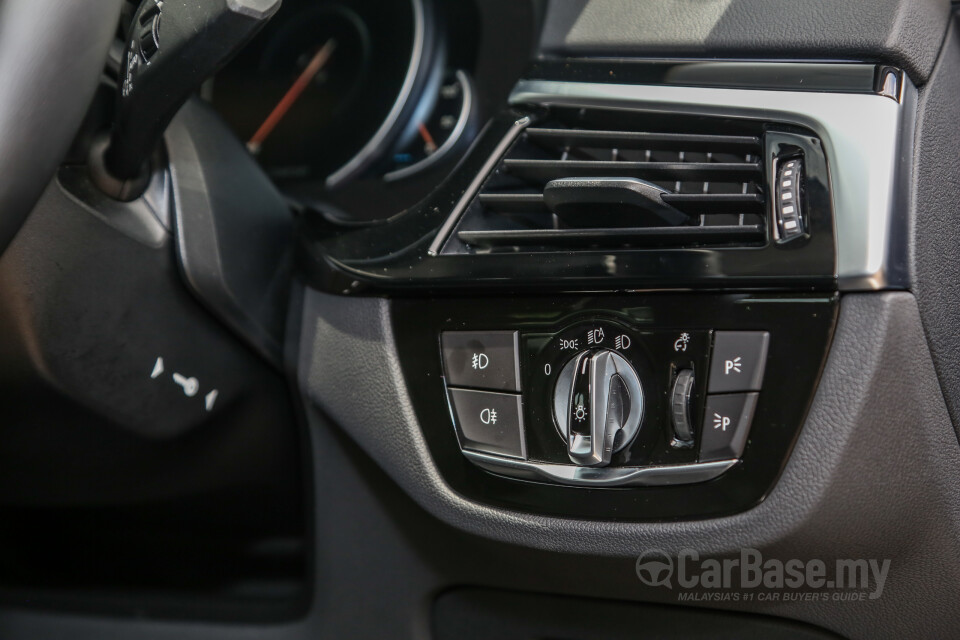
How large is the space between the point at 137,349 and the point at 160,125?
0.22 m

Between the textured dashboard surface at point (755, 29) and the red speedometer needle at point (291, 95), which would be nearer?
the textured dashboard surface at point (755, 29)

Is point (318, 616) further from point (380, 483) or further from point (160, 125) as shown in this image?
point (160, 125)

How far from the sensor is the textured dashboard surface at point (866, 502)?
61 cm

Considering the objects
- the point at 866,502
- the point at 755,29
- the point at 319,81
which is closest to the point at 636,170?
the point at 755,29

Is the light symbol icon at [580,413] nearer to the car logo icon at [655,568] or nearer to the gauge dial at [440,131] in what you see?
the car logo icon at [655,568]

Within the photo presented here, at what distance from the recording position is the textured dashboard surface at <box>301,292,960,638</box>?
61 cm

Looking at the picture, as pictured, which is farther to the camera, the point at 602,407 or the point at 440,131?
the point at 440,131

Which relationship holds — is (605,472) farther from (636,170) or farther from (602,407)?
(636,170)

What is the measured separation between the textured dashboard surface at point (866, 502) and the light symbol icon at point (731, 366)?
0.06 m

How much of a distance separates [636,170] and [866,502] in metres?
0.29

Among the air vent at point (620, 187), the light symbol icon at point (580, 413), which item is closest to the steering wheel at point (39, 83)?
the air vent at point (620, 187)

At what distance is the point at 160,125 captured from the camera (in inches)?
28.0

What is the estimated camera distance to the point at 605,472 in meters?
0.70

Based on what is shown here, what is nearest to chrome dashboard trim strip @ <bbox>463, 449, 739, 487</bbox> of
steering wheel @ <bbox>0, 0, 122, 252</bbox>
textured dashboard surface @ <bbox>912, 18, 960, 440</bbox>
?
textured dashboard surface @ <bbox>912, 18, 960, 440</bbox>
